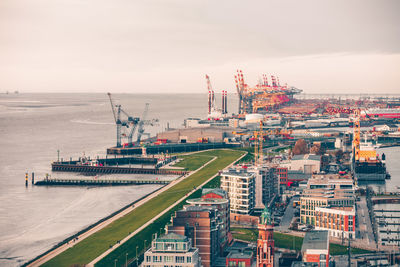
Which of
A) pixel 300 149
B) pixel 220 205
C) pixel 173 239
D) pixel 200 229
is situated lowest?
pixel 200 229

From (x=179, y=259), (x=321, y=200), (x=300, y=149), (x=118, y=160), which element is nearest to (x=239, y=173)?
(x=321, y=200)

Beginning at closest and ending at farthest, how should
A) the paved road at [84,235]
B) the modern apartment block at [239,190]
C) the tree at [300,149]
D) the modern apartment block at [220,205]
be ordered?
the paved road at [84,235]
the modern apartment block at [220,205]
the modern apartment block at [239,190]
the tree at [300,149]

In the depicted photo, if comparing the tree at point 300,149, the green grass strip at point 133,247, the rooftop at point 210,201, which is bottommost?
the green grass strip at point 133,247

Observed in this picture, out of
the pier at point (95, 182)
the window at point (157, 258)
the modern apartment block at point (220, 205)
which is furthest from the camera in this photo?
the pier at point (95, 182)

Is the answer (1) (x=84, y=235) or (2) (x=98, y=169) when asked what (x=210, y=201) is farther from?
(2) (x=98, y=169)

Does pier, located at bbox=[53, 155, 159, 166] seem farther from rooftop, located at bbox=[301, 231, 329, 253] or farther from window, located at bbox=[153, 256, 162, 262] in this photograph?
window, located at bbox=[153, 256, 162, 262]

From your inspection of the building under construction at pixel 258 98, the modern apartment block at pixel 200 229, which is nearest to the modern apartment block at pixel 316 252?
the modern apartment block at pixel 200 229

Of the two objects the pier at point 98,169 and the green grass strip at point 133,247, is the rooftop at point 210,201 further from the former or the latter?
the pier at point 98,169

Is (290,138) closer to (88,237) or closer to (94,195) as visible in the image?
(94,195)
